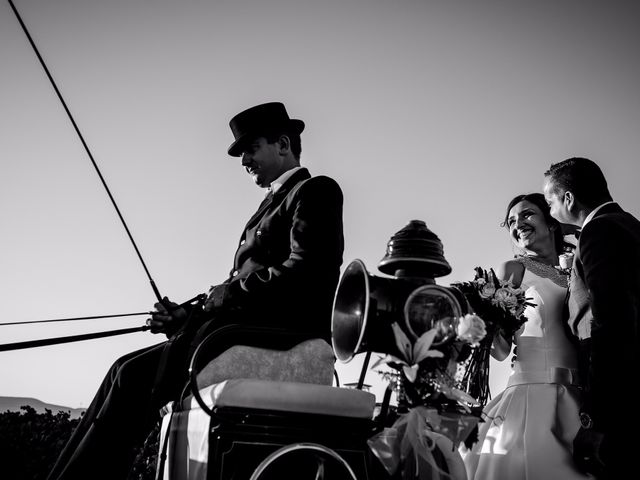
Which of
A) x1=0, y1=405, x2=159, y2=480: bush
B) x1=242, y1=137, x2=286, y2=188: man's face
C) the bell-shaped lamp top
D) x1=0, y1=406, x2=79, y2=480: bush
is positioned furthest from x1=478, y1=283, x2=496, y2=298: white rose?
x1=0, y1=406, x2=79, y2=480: bush

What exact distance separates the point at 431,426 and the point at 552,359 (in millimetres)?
1587

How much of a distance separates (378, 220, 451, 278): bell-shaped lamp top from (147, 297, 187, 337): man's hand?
1047 millimetres

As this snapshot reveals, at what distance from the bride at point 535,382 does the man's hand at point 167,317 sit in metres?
1.69

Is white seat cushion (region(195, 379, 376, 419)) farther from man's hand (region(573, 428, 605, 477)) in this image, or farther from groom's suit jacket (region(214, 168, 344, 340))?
man's hand (region(573, 428, 605, 477))

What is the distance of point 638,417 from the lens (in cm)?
246

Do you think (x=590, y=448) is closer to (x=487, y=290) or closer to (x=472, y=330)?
(x=487, y=290)

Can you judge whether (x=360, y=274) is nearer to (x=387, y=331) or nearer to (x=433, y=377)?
(x=387, y=331)

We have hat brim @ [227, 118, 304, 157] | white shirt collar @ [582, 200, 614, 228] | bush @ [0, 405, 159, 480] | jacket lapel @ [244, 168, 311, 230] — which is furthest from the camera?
bush @ [0, 405, 159, 480]

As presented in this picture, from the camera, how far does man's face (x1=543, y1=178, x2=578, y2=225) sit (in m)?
3.32

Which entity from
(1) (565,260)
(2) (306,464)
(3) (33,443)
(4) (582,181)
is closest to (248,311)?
(2) (306,464)

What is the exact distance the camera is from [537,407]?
3.46 meters

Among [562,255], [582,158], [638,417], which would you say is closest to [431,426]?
[638,417]

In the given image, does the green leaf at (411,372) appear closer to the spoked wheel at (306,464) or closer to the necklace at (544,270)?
the spoked wheel at (306,464)

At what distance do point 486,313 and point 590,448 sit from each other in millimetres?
726
